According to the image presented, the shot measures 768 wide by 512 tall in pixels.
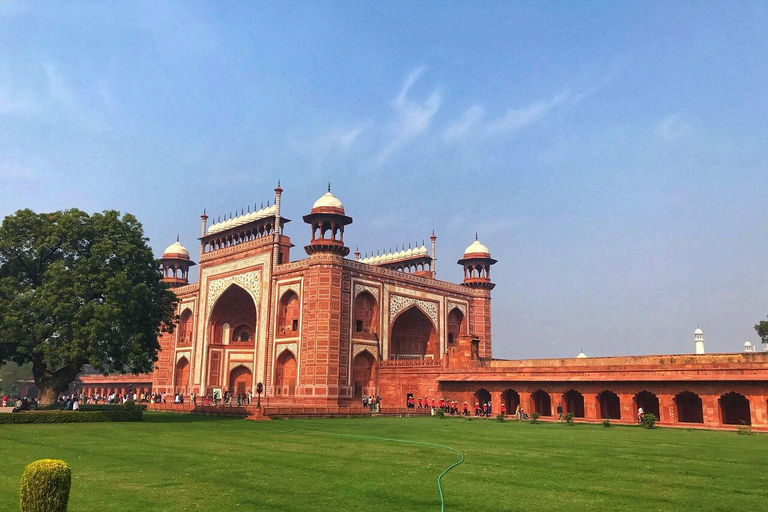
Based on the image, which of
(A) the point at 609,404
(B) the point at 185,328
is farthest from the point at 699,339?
(B) the point at 185,328

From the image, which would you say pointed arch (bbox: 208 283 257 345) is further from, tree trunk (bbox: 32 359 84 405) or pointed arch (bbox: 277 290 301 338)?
tree trunk (bbox: 32 359 84 405)

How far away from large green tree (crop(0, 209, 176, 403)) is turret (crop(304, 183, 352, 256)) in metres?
12.1

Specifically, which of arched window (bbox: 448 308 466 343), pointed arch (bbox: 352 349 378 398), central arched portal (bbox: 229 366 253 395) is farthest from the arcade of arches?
central arched portal (bbox: 229 366 253 395)

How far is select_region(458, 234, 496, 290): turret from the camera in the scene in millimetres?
43156

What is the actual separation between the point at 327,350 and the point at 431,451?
21.6 m

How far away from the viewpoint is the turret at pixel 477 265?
43156 millimetres

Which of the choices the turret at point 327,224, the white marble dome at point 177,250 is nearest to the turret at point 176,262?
the white marble dome at point 177,250

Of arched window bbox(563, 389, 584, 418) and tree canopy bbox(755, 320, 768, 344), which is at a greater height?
tree canopy bbox(755, 320, 768, 344)

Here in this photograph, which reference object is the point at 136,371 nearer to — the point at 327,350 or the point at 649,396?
the point at 327,350

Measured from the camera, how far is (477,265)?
43688 millimetres

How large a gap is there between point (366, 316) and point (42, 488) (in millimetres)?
31900

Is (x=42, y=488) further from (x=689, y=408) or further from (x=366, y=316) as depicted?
(x=366, y=316)

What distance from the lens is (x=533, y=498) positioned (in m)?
7.72

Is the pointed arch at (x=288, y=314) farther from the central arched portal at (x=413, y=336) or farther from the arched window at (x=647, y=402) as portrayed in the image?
the arched window at (x=647, y=402)
